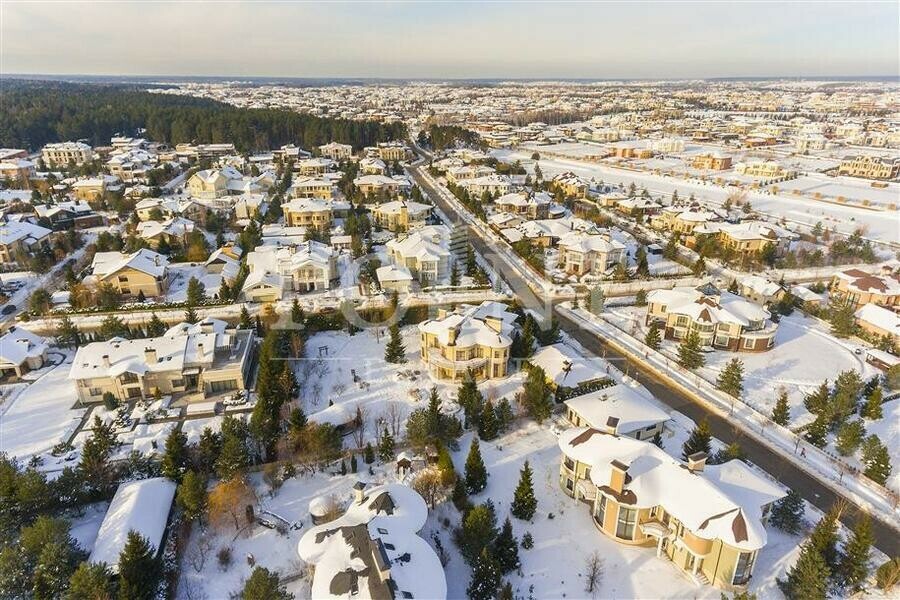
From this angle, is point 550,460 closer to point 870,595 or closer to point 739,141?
point 870,595

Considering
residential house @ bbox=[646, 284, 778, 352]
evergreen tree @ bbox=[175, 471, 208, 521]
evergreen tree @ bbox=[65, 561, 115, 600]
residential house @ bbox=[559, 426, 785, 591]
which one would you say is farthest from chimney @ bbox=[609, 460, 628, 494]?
residential house @ bbox=[646, 284, 778, 352]

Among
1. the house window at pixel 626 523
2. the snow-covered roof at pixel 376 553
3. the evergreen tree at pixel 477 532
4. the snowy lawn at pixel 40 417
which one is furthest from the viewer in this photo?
the snowy lawn at pixel 40 417

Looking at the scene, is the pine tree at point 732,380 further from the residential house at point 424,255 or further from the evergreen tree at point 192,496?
the evergreen tree at point 192,496

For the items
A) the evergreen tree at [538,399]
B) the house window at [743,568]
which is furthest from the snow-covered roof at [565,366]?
the house window at [743,568]

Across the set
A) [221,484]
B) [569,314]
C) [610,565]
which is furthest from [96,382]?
[569,314]

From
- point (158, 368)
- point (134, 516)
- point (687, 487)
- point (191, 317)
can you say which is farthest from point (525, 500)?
point (191, 317)

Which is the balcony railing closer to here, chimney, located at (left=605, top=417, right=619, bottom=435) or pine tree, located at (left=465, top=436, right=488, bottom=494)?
pine tree, located at (left=465, top=436, right=488, bottom=494)

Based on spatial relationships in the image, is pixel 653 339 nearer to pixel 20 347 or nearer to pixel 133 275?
pixel 20 347
